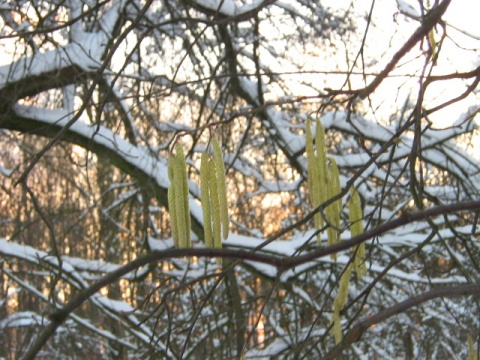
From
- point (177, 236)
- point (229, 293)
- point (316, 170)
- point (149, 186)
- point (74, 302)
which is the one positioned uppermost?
point (149, 186)

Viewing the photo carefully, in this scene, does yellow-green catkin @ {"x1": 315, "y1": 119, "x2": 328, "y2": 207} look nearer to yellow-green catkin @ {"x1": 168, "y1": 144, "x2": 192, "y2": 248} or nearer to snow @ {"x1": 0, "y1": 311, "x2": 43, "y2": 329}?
yellow-green catkin @ {"x1": 168, "y1": 144, "x2": 192, "y2": 248}

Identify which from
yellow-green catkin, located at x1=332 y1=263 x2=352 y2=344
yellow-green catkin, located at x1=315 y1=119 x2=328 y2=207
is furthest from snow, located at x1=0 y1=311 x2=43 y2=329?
Answer: yellow-green catkin, located at x1=315 y1=119 x2=328 y2=207

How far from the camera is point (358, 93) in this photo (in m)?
1.41

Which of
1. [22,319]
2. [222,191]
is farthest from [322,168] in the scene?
[22,319]

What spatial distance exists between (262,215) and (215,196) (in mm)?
5273

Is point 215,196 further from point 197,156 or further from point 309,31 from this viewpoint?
point 197,156

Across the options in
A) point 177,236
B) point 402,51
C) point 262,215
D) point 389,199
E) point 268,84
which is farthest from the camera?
point 262,215

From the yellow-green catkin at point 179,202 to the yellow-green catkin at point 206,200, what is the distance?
1.2 inches

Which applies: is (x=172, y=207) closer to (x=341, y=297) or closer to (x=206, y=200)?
(x=206, y=200)

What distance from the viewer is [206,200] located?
1.07m

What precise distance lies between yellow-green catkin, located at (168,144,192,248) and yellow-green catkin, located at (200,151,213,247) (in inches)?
1.2

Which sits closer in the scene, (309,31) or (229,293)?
(229,293)

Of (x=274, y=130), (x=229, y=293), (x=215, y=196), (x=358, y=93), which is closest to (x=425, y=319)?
(x=229, y=293)

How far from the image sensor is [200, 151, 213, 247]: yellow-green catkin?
105cm
